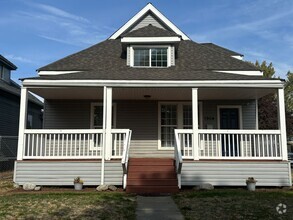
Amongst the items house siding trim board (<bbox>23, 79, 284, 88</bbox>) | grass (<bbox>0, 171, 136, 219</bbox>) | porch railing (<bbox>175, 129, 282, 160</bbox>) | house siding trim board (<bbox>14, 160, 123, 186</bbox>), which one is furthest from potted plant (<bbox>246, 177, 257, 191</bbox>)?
house siding trim board (<bbox>14, 160, 123, 186</bbox>)

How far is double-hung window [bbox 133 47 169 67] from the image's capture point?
13305 mm

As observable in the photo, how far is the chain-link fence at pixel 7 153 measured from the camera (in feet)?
49.6

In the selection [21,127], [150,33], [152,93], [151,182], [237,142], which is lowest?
[151,182]

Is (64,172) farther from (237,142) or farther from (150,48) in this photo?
(150,48)

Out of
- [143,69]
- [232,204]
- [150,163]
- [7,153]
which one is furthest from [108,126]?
[7,153]

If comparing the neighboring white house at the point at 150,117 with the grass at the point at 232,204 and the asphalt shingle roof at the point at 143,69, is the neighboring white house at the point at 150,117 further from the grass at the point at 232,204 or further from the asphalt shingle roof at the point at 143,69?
the grass at the point at 232,204

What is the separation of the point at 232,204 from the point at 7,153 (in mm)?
12655

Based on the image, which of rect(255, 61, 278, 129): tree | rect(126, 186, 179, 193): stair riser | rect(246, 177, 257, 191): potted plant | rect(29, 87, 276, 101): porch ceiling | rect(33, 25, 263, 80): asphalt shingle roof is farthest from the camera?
rect(255, 61, 278, 129): tree

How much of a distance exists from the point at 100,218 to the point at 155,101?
7.28 meters

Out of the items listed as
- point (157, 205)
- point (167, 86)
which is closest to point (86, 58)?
point (167, 86)

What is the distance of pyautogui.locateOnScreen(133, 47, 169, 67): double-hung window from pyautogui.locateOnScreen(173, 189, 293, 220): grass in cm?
615

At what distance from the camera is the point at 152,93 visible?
11.5m

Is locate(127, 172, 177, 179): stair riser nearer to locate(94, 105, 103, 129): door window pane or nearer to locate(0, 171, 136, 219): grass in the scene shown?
locate(0, 171, 136, 219): grass

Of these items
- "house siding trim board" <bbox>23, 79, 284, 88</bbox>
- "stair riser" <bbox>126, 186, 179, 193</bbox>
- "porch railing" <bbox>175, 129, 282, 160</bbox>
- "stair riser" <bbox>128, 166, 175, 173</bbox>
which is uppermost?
"house siding trim board" <bbox>23, 79, 284, 88</bbox>
